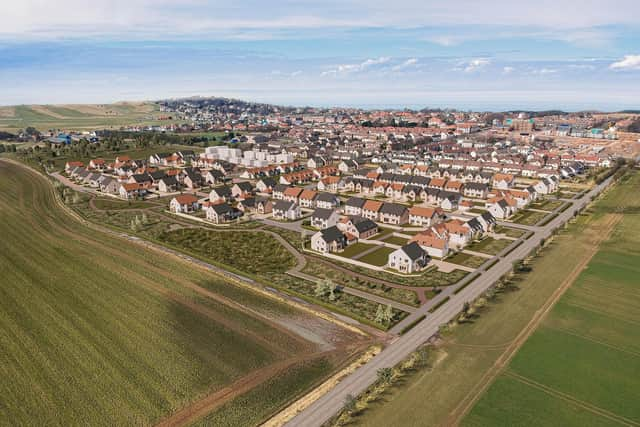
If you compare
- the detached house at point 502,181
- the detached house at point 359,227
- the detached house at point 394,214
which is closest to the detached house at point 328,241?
the detached house at point 359,227

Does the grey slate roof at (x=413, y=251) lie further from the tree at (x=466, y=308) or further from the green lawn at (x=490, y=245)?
the tree at (x=466, y=308)

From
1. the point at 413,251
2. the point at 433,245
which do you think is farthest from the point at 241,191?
the point at 413,251

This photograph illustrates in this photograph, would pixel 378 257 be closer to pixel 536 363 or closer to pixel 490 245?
pixel 490 245

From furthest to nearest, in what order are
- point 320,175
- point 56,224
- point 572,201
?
point 320,175 → point 572,201 → point 56,224

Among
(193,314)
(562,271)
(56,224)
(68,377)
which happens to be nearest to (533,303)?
(562,271)

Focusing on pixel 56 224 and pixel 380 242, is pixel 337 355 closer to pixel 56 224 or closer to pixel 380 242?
pixel 380 242

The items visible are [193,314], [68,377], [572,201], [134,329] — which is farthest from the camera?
[572,201]

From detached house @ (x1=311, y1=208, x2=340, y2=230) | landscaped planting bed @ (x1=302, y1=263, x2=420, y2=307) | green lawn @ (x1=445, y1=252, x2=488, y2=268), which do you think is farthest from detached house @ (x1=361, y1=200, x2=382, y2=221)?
landscaped planting bed @ (x1=302, y1=263, x2=420, y2=307)

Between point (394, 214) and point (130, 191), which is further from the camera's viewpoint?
point (130, 191)
